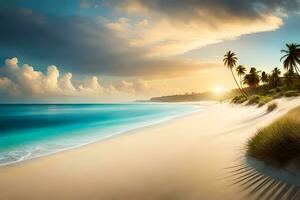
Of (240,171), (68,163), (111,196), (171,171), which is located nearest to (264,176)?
(240,171)

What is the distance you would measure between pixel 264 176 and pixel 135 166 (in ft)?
13.3

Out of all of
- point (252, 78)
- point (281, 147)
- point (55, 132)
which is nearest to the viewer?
point (281, 147)

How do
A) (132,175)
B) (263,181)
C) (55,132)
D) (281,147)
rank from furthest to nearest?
1. (55,132)
2. (132,175)
3. (281,147)
4. (263,181)

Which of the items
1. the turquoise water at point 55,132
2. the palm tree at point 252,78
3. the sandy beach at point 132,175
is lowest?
the turquoise water at point 55,132

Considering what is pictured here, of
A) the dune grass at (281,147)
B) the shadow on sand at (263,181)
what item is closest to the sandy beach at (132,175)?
the shadow on sand at (263,181)

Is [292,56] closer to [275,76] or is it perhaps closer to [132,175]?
[275,76]

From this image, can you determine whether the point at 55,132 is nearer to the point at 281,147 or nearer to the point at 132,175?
the point at 132,175

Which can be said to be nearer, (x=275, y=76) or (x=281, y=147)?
(x=281, y=147)

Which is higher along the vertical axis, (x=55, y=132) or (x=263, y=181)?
(x=263, y=181)

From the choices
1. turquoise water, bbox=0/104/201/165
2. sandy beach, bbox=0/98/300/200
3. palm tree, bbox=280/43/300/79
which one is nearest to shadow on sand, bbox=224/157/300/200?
sandy beach, bbox=0/98/300/200

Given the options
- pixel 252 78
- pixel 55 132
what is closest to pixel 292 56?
pixel 252 78

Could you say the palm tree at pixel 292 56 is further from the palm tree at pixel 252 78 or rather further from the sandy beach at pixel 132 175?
the sandy beach at pixel 132 175

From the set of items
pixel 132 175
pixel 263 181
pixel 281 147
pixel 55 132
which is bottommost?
pixel 55 132

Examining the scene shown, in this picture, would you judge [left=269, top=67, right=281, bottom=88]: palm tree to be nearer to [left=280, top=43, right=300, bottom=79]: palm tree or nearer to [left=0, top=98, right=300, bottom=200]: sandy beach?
[left=280, top=43, right=300, bottom=79]: palm tree
